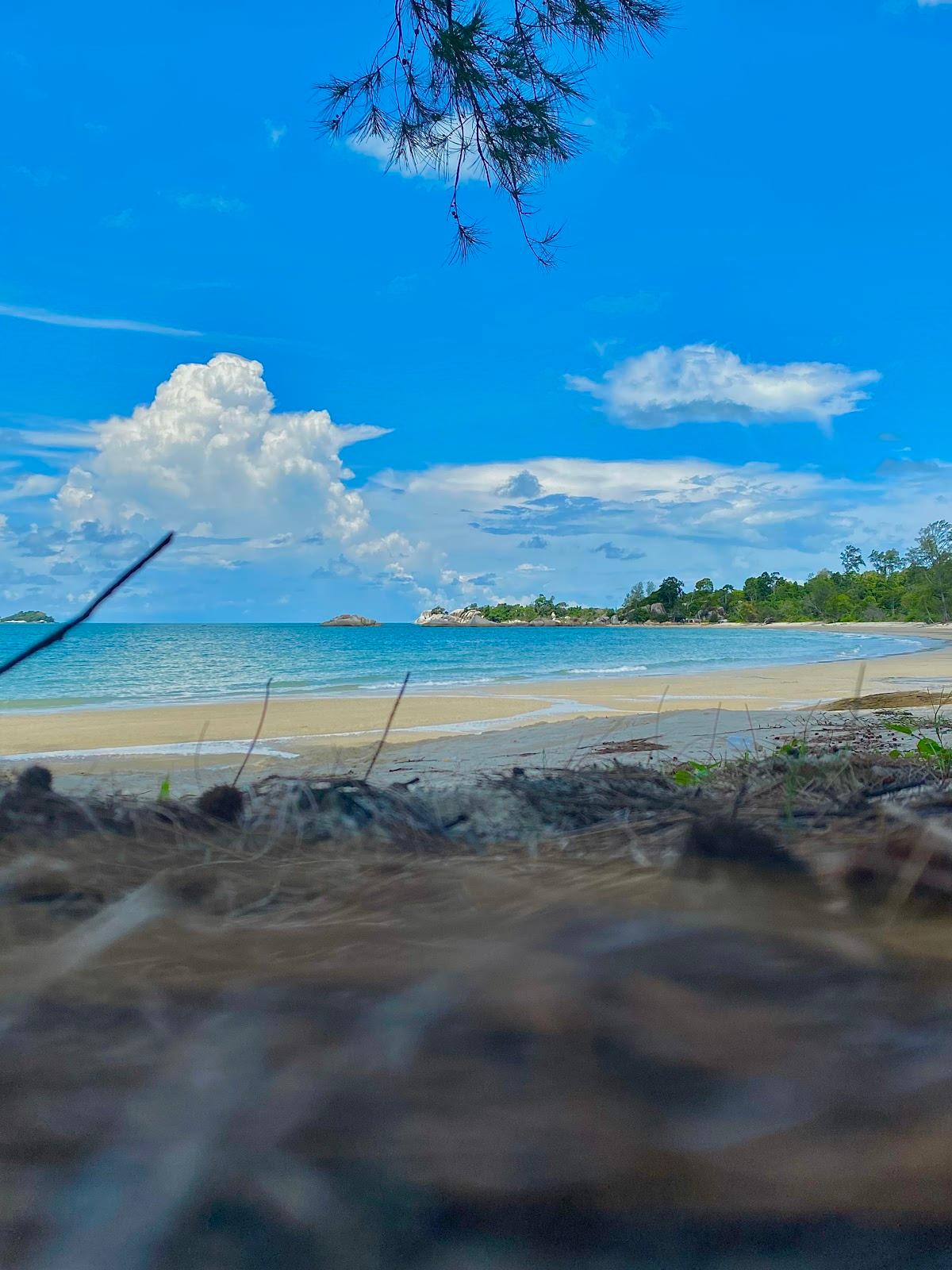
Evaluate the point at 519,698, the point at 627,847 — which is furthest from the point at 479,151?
the point at 519,698

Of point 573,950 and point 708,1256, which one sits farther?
point 573,950

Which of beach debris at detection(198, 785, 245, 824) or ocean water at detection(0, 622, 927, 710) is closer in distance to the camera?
beach debris at detection(198, 785, 245, 824)

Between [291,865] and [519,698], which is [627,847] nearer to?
[291,865]

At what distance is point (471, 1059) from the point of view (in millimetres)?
514

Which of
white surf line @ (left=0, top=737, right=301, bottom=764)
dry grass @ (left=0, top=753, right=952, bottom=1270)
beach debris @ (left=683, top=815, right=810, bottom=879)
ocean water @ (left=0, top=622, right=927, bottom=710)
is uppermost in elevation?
beach debris @ (left=683, top=815, right=810, bottom=879)

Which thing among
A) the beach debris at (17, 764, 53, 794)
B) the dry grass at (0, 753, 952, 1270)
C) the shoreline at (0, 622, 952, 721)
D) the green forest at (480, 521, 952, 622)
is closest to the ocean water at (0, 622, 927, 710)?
the shoreline at (0, 622, 952, 721)

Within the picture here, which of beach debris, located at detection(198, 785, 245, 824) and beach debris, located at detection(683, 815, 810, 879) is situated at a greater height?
beach debris, located at detection(683, 815, 810, 879)

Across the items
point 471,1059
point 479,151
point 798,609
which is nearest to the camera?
point 471,1059

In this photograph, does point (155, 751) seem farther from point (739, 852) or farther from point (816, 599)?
point (816, 599)

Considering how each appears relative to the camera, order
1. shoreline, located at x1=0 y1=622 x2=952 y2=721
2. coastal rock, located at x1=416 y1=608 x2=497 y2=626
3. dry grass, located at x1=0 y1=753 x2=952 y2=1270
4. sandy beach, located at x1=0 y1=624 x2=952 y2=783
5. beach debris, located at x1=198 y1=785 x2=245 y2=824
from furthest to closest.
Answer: coastal rock, located at x1=416 y1=608 x2=497 y2=626 < shoreline, located at x1=0 y1=622 x2=952 y2=721 < sandy beach, located at x1=0 y1=624 x2=952 y2=783 < beach debris, located at x1=198 y1=785 x2=245 y2=824 < dry grass, located at x1=0 y1=753 x2=952 y2=1270

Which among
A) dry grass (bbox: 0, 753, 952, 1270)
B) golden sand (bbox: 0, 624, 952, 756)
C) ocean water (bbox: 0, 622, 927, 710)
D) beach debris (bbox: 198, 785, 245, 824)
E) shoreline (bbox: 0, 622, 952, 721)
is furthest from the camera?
ocean water (bbox: 0, 622, 927, 710)

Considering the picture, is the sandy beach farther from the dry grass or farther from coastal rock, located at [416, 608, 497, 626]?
coastal rock, located at [416, 608, 497, 626]

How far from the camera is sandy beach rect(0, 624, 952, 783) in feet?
18.9

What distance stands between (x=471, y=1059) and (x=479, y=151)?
12.7 feet
